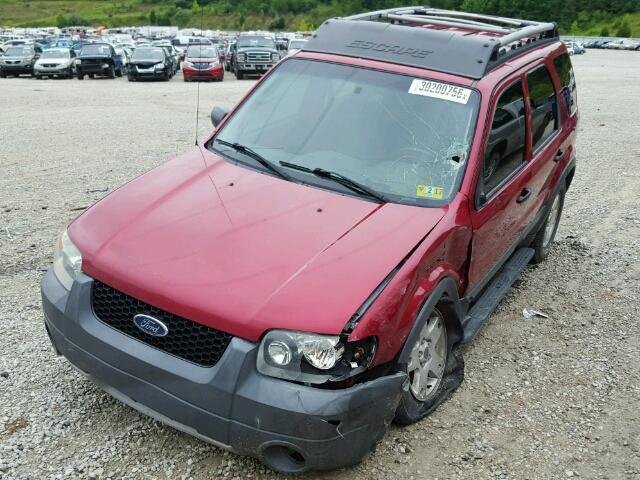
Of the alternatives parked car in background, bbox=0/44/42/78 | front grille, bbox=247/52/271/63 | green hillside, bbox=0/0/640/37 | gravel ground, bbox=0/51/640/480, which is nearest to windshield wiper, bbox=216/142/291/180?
gravel ground, bbox=0/51/640/480

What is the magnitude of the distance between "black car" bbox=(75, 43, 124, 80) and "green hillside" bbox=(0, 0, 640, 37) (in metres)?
63.6

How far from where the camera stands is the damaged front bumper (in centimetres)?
270

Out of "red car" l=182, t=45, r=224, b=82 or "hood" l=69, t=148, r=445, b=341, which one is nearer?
"hood" l=69, t=148, r=445, b=341

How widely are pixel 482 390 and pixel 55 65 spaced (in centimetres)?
2729

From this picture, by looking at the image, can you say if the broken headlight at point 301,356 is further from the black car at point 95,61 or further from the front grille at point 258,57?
the black car at point 95,61

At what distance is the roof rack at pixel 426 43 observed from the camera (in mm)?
4086

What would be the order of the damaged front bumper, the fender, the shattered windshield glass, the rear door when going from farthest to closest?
the rear door < the shattered windshield glass < the fender < the damaged front bumper

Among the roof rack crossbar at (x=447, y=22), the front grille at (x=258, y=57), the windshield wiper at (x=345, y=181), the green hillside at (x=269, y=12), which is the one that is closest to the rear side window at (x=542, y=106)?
the roof rack crossbar at (x=447, y=22)

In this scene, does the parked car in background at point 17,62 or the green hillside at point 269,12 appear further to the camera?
the green hillside at point 269,12

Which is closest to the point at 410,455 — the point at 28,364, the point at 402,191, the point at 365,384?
the point at 365,384

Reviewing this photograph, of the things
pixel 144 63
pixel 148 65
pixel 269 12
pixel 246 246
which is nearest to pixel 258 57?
pixel 148 65

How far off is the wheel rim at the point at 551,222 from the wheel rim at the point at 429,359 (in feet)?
8.64

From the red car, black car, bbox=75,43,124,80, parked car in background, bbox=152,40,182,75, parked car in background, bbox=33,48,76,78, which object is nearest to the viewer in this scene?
the red car

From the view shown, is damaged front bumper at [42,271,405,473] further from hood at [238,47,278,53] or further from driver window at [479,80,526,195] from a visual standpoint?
hood at [238,47,278,53]
